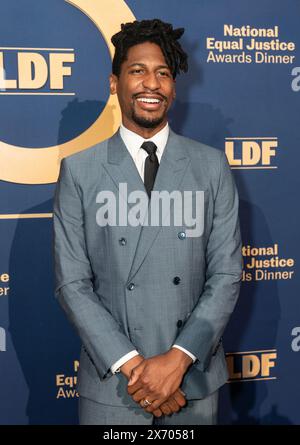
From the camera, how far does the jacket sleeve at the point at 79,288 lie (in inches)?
65.3

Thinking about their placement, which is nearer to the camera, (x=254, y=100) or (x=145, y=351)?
(x=145, y=351)

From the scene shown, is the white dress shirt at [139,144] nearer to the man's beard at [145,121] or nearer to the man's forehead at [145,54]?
the man's beard at [145,121]

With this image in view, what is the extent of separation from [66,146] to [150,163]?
27.2 inches

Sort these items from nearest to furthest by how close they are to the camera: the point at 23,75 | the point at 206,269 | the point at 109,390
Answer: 1. the point at 109,390
2. the point at 206,269
3. the point at 23,75

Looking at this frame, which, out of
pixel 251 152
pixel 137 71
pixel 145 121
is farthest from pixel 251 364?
pixel 137 71

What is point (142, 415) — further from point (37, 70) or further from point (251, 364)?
point (37, 70)

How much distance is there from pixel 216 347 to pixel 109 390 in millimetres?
351

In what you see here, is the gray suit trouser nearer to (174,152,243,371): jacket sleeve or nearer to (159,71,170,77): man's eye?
(174,152,243,371): jacket sleeve

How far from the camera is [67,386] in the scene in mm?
2492

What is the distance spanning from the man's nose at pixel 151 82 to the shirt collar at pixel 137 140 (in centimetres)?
15

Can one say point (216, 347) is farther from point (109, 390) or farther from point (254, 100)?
point (254, 100)

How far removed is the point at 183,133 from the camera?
2.51 metres

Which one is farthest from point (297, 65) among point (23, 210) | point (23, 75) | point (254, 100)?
point (23, 210)

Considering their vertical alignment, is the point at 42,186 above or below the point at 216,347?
above
